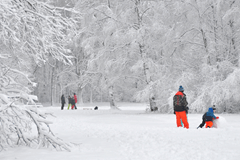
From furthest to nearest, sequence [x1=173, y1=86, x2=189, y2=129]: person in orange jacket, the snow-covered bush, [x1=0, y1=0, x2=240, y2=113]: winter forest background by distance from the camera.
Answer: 1. [x1=0, y1=0, x2=240, y2=113]: winter forest background
2. [x1=173, y1=86, x2=189, y2=129]: person in orange jacket
3. the snow-covered bush

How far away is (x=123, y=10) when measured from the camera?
20391mm

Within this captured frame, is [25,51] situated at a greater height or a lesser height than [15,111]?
greater

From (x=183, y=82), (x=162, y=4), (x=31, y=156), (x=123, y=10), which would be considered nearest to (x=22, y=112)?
(x=31, y=156)

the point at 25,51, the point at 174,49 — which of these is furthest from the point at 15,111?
the point at 174,49

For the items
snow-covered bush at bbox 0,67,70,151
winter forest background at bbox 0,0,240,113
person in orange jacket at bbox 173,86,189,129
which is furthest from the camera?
winter forest background at bbox 0,0,240,113

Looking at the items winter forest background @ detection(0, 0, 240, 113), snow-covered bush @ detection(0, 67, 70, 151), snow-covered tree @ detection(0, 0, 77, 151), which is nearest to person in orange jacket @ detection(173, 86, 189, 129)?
snow-covered tree @ detection(0, 0, 77, 151)

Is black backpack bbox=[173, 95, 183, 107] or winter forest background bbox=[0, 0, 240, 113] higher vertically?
winter forest background bbox=[0, 0, 240, 113]

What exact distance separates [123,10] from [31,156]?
16537 millimetres

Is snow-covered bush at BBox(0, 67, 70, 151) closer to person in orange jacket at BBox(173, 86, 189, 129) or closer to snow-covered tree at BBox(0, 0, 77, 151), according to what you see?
snow-covered tree at BBox(0, 0, 77, 151)

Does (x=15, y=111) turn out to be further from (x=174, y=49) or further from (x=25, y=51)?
(x=174, y=49)

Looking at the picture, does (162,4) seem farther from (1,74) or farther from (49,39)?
(1,74)

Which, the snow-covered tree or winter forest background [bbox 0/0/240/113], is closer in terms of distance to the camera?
the snow-covered tree

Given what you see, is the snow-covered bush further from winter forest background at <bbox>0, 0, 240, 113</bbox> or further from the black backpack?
winter forest background at <bbox>0, 0, 240, 113</bbox>

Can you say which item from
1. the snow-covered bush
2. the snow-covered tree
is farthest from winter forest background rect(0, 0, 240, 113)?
the snow-covered bush
